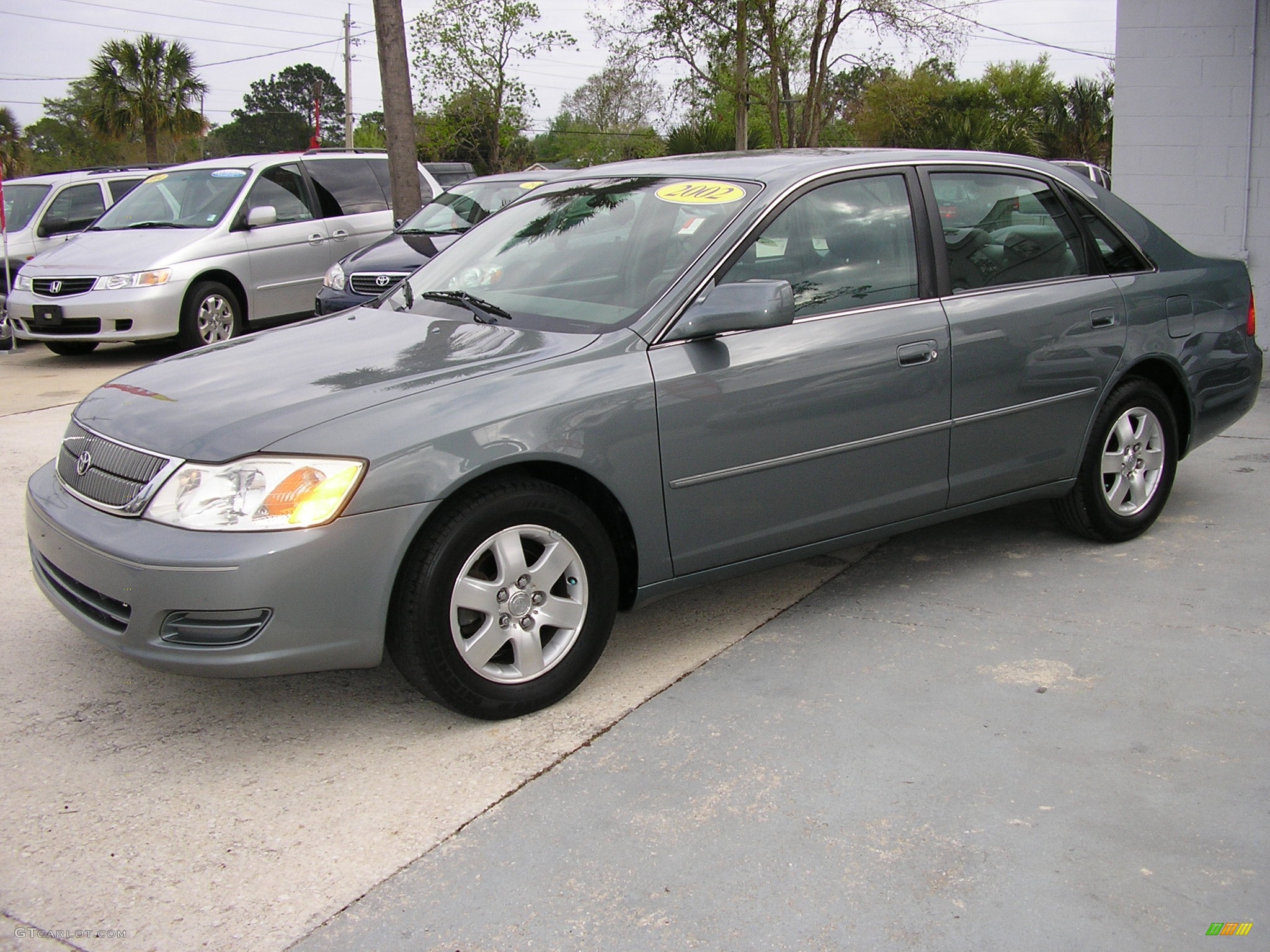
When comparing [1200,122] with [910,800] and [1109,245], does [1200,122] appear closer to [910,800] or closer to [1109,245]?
[1109,245]

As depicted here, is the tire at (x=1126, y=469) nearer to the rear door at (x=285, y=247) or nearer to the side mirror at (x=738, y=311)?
the side mirror at (x=738, y=311)

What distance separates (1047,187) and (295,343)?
117 inches

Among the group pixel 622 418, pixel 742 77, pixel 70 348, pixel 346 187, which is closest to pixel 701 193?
pixel 622 418

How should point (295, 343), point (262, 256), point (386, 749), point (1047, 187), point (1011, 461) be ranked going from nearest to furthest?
point (386, 749), point (295, 343), point (1011, 461), point (1047, 187), point (262, 256)

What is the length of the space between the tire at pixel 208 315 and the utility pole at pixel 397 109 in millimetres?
2057

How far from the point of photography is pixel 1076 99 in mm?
35031

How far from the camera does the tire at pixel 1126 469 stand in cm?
477

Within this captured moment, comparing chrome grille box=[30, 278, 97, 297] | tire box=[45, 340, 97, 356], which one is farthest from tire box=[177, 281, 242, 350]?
tire box=[45, 340, 97, 356]

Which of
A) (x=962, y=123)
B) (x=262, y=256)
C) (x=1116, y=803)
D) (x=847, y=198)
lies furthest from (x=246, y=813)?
(x=962, y=123)

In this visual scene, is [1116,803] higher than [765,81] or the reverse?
the reverse

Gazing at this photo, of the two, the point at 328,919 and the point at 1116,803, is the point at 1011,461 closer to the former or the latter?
the point at 1116,803

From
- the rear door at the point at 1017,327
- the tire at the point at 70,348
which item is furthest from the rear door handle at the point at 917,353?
the tire at the point at 70,348

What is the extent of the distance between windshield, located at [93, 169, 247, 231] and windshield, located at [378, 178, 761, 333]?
7.03 m

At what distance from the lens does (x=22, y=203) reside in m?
14.1
